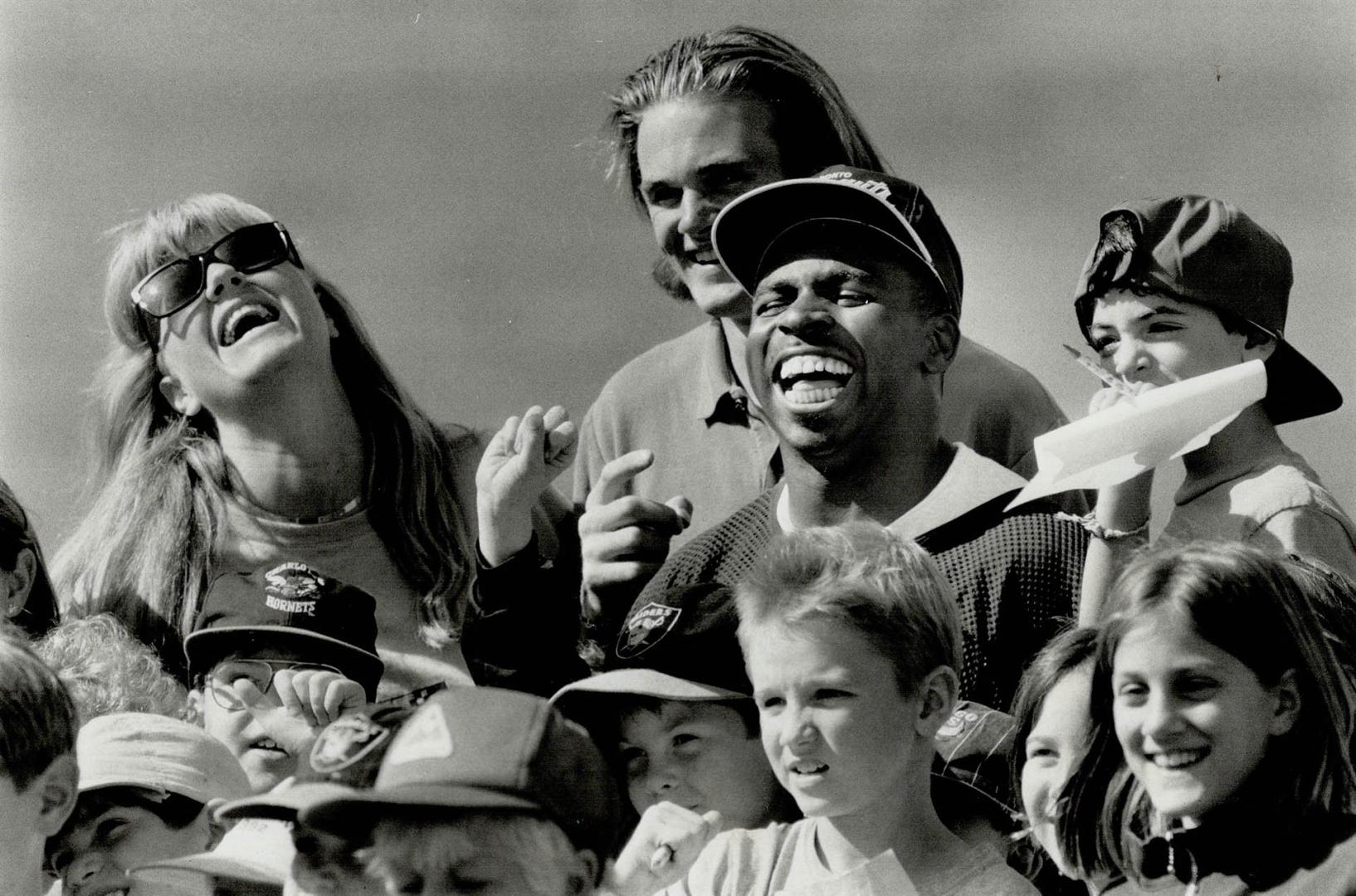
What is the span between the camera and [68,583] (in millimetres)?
5176

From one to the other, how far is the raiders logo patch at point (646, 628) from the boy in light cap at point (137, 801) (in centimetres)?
75

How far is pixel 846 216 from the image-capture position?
4320 mm

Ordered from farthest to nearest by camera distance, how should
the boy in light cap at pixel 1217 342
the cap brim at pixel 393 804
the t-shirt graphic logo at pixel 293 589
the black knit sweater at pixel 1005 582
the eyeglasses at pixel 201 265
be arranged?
the eyeglasses at pixel 201 265 < the t-shirt graphic logo at pixel 293 589 < the boy in light cap at pixel 1217 342 < the black knit sweater at pixel 1005 582 < the cap brim at pixel 393 804

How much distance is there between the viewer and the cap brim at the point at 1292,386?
4340mm

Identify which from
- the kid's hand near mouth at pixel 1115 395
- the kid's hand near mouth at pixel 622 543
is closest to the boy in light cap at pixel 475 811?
the kid's hand near mouth at pixel 622 543

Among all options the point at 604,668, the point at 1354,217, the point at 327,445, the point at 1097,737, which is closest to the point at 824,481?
the point at 604,668

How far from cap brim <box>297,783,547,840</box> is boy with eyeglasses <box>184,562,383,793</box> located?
5.17 ft

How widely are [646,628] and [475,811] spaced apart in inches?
48.2

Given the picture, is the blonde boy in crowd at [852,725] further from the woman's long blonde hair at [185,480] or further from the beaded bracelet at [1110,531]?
the woman's long blonde hair at [185,480]

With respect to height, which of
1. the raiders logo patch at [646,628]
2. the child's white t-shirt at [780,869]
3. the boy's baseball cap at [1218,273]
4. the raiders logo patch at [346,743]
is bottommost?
the child's white t-shirt at [780,869]

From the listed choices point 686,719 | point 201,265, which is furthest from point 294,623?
point 201,265

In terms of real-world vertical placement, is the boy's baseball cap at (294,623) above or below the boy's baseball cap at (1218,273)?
below

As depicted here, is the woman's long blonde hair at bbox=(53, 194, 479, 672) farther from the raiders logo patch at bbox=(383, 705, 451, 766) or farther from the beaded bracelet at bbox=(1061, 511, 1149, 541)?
the raiders logo patch at bbox=(383, 705, 451, 766)

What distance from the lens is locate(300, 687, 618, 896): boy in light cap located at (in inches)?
108
